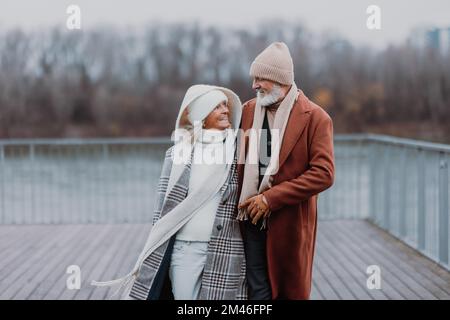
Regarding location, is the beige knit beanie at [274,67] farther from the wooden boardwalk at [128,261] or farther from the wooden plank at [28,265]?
the wooden plank at [28,265]

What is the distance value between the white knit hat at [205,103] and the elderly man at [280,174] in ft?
0.50

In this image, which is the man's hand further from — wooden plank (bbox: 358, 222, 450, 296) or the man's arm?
wooden plank (bbox: 358, 222, 450, 296)

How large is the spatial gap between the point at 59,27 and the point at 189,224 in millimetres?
30131

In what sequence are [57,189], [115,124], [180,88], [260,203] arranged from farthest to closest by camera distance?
[180,88] → [115,124] → [57,189] → [260,203]

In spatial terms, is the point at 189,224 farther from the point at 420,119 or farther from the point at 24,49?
the point at 24,49

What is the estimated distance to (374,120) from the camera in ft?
89.4

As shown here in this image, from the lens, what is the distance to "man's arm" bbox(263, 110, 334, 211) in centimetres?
258

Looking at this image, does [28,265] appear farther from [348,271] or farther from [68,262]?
[348,271]

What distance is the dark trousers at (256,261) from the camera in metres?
2.69

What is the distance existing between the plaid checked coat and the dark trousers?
0.08ft

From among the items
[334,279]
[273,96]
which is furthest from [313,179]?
[334,279]

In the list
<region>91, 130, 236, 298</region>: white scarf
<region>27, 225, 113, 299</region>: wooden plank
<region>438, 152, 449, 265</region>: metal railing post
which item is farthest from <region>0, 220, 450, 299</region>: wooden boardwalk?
<region>91, 130, 236, 298</region>: white scarf

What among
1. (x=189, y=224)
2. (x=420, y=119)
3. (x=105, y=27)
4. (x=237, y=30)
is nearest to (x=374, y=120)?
(x=420, y=119)

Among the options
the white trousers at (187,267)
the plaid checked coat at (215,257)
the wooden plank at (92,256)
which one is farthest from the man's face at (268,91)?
the wooden plank at (92,256)
